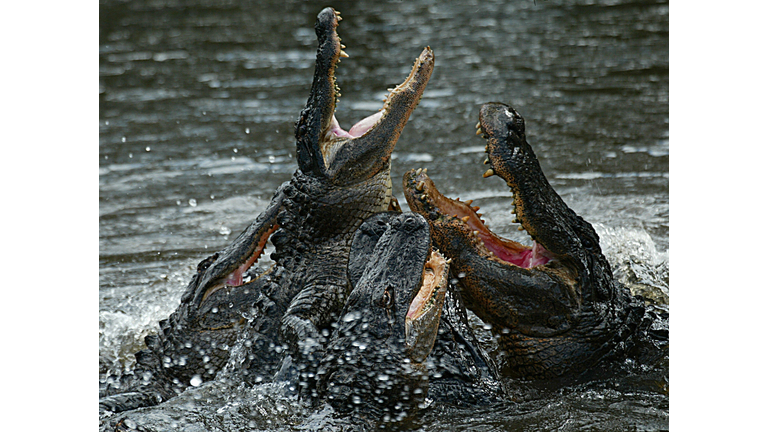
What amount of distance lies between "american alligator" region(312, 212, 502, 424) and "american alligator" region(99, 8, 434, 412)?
447 mm

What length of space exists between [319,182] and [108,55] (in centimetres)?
984

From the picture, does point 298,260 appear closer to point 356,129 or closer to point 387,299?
point 356,129

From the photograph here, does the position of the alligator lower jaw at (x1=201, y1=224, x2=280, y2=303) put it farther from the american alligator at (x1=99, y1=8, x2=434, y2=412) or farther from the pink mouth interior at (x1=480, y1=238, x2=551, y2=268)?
the pink mouth interior at (x1=480, y1=238, x2=551, y2=268)

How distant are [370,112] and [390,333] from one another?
6.47 m

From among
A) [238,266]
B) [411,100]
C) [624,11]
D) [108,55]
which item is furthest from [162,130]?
[624,11]

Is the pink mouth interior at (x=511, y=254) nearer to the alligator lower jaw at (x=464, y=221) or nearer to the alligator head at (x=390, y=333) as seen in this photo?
the alligator lower jaw at (x=464, y=221)

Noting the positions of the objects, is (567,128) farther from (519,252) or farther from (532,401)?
(532,401)

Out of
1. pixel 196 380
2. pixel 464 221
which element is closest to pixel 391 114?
pixel 464 221

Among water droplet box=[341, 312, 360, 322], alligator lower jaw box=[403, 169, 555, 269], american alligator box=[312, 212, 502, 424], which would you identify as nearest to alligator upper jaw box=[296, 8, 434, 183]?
alligator lower jaw box=[403, 169, 555, 269]

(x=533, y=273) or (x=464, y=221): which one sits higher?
(x=464, y=221)

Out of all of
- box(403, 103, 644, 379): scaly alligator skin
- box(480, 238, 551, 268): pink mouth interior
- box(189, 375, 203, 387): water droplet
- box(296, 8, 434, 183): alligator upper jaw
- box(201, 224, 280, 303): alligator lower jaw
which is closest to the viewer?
box(403, 103, 644, 379): scaly alligator skin

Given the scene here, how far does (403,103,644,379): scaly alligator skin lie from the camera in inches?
150

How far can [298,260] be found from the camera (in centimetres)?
440

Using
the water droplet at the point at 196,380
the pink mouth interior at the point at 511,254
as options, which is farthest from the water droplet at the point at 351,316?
the water droplet at the point at 196,380
